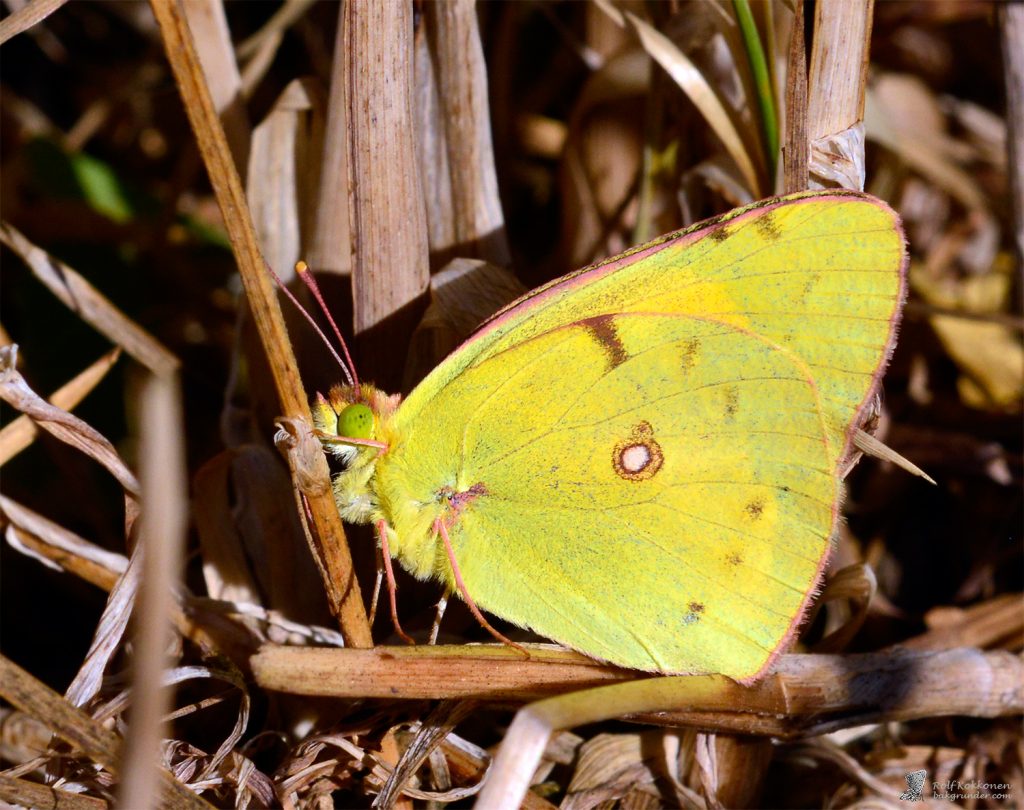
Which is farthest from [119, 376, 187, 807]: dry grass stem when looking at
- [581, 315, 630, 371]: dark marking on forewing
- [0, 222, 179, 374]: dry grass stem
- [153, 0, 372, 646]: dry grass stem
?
[0, 222, 179, 374]: dry grass stem

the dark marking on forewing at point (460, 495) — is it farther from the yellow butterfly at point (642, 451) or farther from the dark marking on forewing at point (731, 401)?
the dark marking on forewing at point (731, 401)

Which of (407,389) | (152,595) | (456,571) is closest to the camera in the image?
(152,595)

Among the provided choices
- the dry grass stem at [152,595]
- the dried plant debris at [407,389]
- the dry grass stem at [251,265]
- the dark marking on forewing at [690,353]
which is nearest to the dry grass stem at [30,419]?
the dried plant debris at [407,389]

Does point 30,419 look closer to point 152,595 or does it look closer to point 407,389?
point 407,389


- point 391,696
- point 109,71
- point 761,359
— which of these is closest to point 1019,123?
point 761,359

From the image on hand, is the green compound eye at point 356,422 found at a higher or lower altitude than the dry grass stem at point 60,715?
higher

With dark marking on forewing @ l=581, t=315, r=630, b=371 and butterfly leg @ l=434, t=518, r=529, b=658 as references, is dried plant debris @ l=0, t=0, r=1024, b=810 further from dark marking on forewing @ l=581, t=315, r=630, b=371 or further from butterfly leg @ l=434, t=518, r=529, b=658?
dark marking on forewing @ l=581, t=315, r=630, b=371

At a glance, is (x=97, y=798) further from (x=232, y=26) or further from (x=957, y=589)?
(x=232, y=26)

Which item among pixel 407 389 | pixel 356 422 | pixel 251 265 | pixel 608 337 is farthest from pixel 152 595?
pixel 407 389
